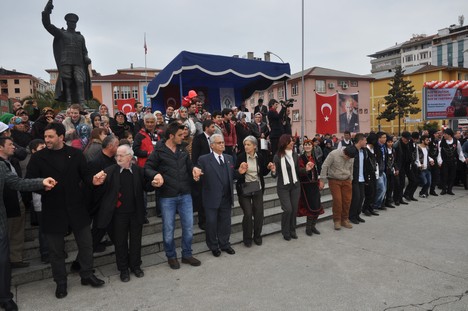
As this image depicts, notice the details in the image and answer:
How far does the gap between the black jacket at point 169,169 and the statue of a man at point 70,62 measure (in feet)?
17.6

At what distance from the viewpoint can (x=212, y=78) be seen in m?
11.8

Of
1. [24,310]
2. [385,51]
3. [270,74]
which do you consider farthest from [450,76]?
[24,310]

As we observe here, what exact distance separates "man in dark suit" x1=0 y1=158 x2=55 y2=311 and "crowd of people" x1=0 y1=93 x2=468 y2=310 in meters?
0.01

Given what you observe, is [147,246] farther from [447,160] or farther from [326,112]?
[447,160]

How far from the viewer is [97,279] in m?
3.85

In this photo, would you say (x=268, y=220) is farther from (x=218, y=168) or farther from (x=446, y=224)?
(x=446, y=224)

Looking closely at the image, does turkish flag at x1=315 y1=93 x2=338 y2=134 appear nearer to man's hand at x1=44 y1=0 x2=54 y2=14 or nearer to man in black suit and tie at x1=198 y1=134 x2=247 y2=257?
man in black suit and tie at x1=198 y1=134 x2=247 y2=257

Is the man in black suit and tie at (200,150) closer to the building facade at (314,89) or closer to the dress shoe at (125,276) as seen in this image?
the dress shoe at (125,276)

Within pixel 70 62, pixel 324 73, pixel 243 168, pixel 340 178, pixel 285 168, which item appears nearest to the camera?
pixel 243 168

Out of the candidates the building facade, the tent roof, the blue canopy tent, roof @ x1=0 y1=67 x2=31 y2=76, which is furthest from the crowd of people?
roof @ x1=0 y1=67 x2=31 y2=76

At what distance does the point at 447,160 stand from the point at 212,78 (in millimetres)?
8215

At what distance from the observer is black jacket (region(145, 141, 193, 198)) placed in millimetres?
4312

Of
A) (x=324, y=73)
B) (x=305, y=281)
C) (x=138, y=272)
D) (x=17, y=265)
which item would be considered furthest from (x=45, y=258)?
(x=324, y=73)

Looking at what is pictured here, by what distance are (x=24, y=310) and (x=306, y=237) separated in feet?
14.1
